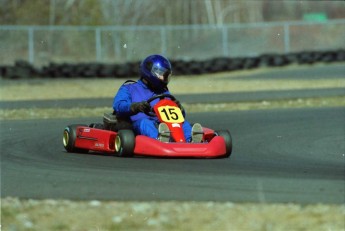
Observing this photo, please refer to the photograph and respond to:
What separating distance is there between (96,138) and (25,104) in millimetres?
9380

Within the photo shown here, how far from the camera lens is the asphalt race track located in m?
7.51

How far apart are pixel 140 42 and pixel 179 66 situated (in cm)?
1143

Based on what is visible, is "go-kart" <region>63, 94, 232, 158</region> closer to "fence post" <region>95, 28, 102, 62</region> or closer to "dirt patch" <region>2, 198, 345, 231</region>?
"dirt patch" <region>2, 198, 345, 231</region>

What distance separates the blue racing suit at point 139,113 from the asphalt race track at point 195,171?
33 cm

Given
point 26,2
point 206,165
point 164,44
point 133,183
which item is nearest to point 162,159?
point 206,165

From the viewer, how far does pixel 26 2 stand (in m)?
49.2

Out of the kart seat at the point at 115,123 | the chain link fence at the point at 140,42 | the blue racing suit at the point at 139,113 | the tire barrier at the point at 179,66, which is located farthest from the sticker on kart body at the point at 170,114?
the chain link fence at the point at 140,42

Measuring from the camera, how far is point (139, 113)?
10523mm

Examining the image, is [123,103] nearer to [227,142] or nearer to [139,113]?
[139,113]

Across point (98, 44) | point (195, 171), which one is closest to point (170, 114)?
point (195, 171)

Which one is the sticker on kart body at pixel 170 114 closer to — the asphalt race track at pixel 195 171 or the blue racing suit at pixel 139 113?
the blue racing suit at pixel 139 113

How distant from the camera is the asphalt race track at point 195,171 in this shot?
7.51m

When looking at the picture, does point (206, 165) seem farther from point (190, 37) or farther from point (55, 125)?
point (190, 37)

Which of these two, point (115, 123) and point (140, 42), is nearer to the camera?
point (115, 123)
